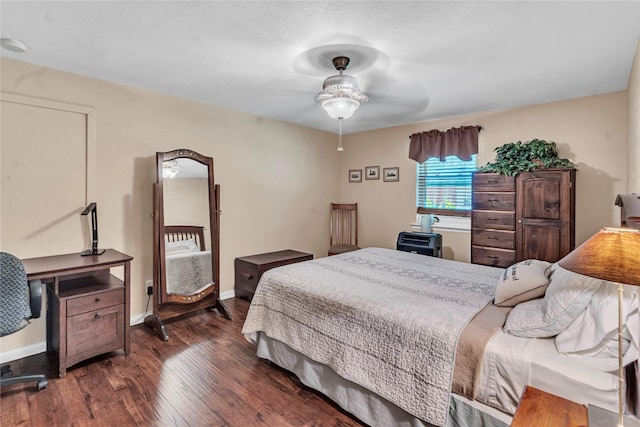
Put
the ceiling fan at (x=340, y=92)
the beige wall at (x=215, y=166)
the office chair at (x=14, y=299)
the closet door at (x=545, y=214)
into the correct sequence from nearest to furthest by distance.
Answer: the office chair at (x=14, y=299)
the ceiling fan at (x=340, y=92)
the beige wall at (x=215, y=166)
the closet door at (x=545, y=214)

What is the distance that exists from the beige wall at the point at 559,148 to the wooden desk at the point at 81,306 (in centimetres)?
357

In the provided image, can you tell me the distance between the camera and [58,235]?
275 centimetres

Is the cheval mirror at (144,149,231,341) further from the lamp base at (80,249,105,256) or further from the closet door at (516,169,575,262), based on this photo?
the closet door at (516,169,575,262)

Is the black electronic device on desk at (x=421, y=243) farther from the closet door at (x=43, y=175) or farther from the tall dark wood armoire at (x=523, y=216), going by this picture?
the closet door at (x=43, y=175)

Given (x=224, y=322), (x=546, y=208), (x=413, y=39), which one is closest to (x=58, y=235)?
(x=224, y=322)

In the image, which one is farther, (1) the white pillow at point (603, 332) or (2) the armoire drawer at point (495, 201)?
(2) the armoire drawer at point (495, 201)

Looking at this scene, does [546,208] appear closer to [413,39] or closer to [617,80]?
[617,80]

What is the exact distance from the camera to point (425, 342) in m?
Result: 1.61

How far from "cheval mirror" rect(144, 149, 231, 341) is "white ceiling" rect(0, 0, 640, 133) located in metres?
0.80

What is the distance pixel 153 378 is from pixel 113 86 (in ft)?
8.56

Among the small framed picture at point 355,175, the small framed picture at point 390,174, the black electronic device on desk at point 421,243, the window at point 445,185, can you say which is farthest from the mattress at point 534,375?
the small framed picture at point 355,175

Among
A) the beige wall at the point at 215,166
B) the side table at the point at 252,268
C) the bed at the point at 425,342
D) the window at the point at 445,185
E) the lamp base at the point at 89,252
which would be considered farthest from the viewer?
the window at the point at 445,185

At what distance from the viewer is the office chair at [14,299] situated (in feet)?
6.31

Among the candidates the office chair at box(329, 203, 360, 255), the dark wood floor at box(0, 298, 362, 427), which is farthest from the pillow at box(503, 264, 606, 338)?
the office chair at box(329, 203, 360, 255)
